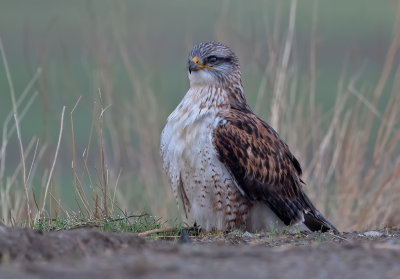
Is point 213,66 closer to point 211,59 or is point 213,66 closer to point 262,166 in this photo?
point 211,59

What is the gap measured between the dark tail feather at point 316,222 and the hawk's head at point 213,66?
4.06ft

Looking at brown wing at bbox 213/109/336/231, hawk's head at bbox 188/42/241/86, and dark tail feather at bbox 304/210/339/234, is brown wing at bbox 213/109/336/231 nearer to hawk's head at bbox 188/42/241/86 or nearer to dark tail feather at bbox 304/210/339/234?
dark tail feather at bbox 304/210/339/234

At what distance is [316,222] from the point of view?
246 inches

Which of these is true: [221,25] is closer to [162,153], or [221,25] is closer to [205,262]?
[162,153]

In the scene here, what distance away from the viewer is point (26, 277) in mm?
2922

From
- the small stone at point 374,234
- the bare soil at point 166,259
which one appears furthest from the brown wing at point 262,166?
the bare soil at point 166,259

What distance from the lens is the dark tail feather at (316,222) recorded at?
618 cm

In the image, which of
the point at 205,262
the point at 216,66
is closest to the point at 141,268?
the point at 205,262

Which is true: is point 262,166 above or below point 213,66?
below

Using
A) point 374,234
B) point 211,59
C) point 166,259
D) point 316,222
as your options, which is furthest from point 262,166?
point 166,259

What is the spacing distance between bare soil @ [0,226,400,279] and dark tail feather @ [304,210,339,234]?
2.14 metres

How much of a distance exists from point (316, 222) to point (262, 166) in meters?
0.74

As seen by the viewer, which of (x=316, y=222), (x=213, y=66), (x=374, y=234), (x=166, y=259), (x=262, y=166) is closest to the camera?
(x=166, y=259)

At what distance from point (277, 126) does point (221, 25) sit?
1280mm
